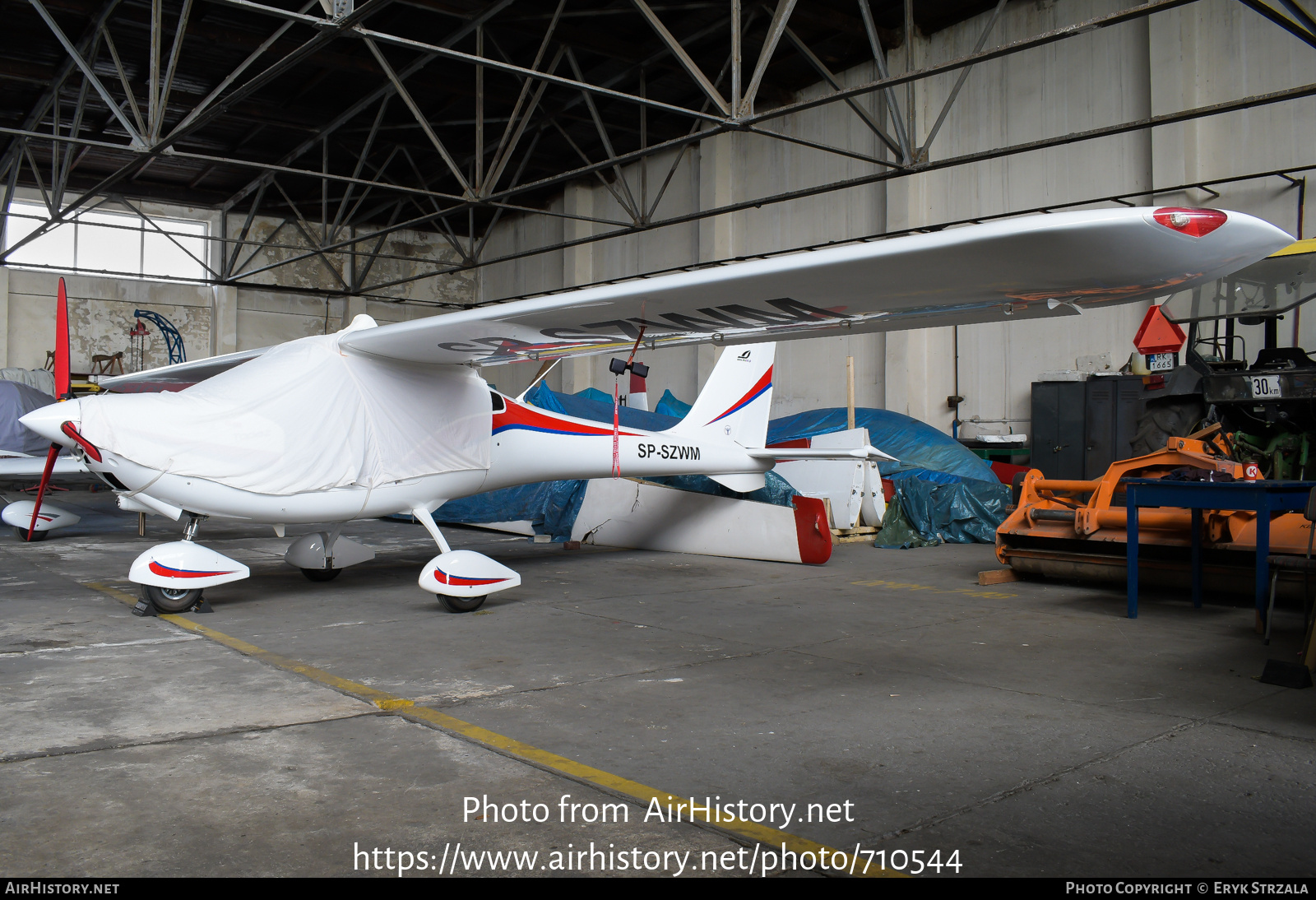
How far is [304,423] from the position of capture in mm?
5723

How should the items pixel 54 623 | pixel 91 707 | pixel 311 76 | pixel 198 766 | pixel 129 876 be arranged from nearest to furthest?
1. pixel 129 876
2. pixel 198 766
3. pixel 91 707
4. pixel 54 623
5. pixel 311 76

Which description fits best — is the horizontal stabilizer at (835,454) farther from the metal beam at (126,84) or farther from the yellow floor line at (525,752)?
the metal beam at (126,84)

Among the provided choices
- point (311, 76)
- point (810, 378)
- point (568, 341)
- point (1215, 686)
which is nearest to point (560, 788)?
point (1215, 686)

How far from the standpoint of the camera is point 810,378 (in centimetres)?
1549


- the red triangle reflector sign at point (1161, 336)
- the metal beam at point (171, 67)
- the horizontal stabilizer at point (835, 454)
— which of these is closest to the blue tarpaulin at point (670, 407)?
the horizontal stabilizer at point (835, 454)

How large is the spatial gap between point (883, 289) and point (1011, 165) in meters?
9.67

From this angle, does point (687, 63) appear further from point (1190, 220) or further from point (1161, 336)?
point (1190, 220)

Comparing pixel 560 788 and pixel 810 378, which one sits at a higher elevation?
pixel 810 378

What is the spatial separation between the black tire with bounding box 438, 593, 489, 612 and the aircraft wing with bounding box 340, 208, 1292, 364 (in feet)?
5.60

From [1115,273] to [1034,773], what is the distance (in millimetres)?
2278

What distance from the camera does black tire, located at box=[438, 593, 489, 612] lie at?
5.69 m

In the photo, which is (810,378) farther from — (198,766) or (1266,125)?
(198,766)

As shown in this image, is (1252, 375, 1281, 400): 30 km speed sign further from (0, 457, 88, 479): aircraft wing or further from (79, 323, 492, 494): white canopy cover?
(0, 457, 88, 479): aircraft wing

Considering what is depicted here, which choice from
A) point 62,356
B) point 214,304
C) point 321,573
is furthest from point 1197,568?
point 214,304
